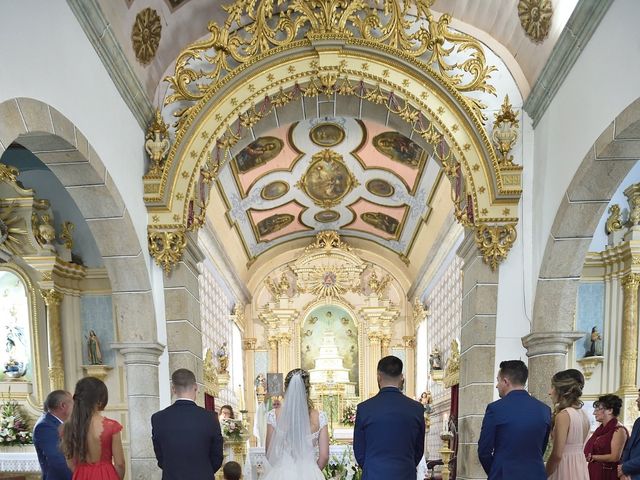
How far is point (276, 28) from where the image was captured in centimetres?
849

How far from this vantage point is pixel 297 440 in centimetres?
632

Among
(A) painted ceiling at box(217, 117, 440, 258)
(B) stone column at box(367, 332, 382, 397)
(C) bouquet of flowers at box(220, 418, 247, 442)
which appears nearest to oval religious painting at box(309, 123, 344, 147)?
(A) painted ceiling at box(217, 117, 440, 258)

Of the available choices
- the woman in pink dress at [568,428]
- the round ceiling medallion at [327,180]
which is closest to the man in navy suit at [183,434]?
the woman in pink dress at [568,428]

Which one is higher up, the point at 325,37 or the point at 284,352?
the point at 325,37

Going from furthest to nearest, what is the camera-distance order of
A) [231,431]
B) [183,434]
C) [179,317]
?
[231,431]
[179,317]
[183,434]

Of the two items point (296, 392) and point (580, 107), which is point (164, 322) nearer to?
point (296, 392)

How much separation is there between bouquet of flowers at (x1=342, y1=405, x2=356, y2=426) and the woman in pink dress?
12369 mm

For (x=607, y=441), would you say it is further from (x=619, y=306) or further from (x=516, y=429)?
(x=619, y=306)

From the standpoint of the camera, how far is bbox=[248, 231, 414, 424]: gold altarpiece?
20047mm

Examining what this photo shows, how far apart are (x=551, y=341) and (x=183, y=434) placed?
4.58m

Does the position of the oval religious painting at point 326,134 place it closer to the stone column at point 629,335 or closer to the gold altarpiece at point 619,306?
the gold altarpiece at point 619,306

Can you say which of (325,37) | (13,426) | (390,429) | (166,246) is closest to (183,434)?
(390,429)

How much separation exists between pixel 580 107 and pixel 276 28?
3.43 meters

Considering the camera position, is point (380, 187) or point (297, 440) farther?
point (380, 187)
